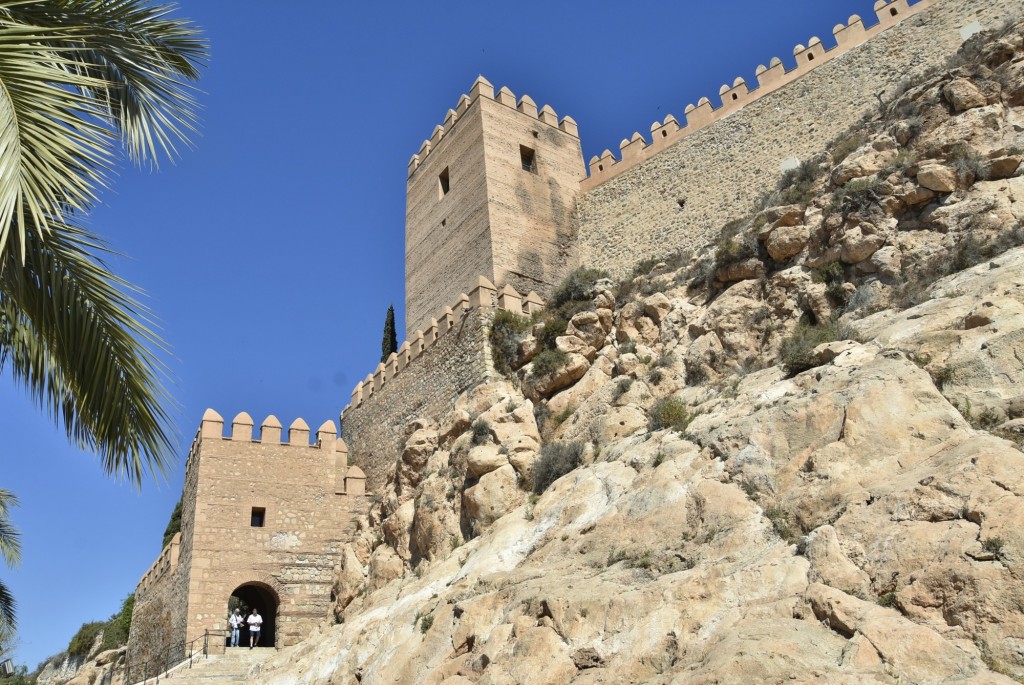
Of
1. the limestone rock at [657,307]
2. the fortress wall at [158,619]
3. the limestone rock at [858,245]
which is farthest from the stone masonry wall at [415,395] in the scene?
the limestone rock at [858,245]

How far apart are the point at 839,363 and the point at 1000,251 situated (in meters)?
2.55

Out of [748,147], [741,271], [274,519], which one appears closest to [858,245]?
[741,271]

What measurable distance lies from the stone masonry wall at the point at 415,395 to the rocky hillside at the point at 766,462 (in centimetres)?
61

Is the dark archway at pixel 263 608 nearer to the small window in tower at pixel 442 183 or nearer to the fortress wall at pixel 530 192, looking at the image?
the fortress wall at pixel 530 192

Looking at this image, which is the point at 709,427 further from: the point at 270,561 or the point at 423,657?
the point at 270,561

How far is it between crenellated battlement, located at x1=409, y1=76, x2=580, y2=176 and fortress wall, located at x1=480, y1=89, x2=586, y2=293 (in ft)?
0.12

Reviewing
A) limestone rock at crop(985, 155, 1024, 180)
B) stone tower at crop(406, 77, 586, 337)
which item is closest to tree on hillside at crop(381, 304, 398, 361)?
stone tower at crop(406, 77, 586, 337)

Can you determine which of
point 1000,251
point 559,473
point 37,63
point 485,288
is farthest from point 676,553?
point 485,288

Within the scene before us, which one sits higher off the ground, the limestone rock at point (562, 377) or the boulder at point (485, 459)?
the limestone rock at point (562, 377)

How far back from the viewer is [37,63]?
502 cm

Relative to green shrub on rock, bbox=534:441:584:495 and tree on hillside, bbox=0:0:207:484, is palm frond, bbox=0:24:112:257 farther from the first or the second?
green shrub on rock, bbox=534:441:584:495

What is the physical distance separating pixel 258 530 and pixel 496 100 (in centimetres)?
1201

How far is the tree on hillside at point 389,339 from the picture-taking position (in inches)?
1082

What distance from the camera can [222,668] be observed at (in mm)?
15992
